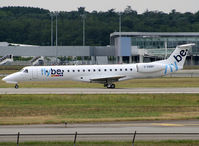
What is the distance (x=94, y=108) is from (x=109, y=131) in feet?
33.9

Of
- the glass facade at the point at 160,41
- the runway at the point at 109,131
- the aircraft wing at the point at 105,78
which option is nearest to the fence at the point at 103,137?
the runway at the point at 109,131

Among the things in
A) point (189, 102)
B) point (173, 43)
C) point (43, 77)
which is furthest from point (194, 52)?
point (189, 102)

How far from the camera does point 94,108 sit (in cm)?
3291

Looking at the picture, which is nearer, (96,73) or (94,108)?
(94,108)

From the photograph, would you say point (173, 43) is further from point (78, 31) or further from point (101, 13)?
point (101, 13)

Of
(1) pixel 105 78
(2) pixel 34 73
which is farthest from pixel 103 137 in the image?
(2) pixel 34 73

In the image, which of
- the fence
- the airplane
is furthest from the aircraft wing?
the fence

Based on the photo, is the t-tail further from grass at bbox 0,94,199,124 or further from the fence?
the fence

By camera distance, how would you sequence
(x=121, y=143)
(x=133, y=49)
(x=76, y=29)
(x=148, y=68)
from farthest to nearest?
1. (x=76, y=29)
2. (x=133, y=49)
3. (x=148, y=68)
4. (x=121, y=143)

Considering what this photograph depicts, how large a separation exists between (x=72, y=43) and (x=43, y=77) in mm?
105538

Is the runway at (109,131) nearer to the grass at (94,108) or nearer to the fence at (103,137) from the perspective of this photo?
the fence at (103,137)

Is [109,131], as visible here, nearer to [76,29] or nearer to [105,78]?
[105,78]

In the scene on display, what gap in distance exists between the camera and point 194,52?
10169 cm

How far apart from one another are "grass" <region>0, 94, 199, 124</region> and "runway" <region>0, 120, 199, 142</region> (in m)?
1.91
